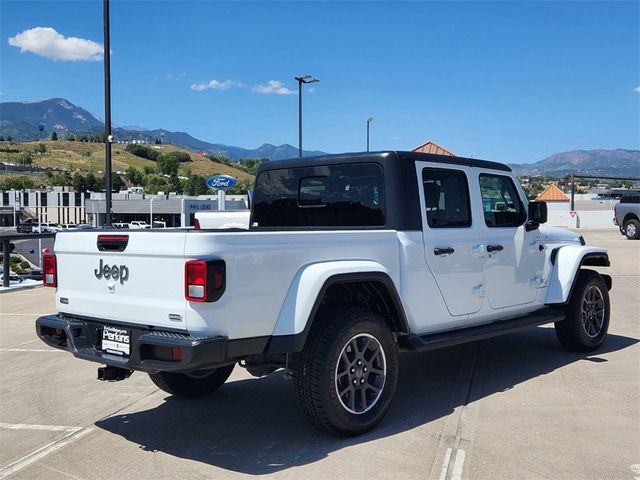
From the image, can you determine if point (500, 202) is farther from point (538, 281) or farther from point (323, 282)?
point (323, 282)

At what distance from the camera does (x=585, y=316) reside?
6.95 m

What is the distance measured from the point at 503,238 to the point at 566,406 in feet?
5.18

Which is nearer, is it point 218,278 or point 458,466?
point 218,278

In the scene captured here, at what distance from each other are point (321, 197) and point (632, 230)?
25.2m

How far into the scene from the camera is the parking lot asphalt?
401 centimetres

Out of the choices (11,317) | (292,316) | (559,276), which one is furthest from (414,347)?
(11,317)

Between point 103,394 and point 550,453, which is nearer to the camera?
point 550,453

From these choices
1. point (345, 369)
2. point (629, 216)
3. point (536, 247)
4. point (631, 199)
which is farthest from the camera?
point (631, 199)

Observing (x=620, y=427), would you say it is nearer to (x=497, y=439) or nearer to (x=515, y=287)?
(x=497, y=439)

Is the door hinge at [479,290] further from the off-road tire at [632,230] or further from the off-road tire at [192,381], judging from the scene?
the off-road tire at [632,230]

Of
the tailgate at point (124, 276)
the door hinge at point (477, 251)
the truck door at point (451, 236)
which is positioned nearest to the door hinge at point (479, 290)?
the truck door at point (451, 236)

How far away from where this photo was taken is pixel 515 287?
607 centimetres

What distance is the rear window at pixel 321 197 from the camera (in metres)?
5.19

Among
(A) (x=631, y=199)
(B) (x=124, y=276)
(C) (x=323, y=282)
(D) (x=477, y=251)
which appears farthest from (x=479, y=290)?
(A) (x=631, y=199)
